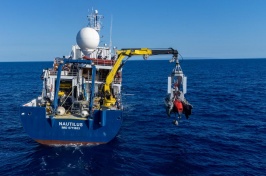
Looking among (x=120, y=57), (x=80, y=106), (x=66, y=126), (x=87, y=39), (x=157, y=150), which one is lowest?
(x=157, y=150)

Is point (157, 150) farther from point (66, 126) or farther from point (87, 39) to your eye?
point (87, 39)

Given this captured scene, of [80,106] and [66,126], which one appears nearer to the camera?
[66,126]

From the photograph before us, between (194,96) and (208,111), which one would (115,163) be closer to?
(208,111)

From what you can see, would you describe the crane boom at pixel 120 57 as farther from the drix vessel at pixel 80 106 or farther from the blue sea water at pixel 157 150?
the blue sea water at pixel 157 150

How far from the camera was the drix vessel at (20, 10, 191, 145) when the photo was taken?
805 inches

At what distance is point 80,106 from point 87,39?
8.21 m

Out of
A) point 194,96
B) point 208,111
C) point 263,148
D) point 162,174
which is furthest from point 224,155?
point 194,96

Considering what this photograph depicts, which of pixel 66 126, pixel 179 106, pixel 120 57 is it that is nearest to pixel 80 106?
pixel 66 126

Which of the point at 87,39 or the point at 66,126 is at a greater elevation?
the point at 87,39

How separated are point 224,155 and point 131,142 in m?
7.69

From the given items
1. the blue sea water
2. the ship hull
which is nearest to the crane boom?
the ship hull

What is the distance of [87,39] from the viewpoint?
90.7 feet

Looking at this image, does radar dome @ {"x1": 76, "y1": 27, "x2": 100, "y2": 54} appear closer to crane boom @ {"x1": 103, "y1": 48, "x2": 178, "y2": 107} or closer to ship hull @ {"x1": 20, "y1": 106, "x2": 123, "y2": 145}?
crane boom @ {"x1": 103, "y1": 48, "x2": 178, "y2": 107}

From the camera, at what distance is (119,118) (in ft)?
68.5
